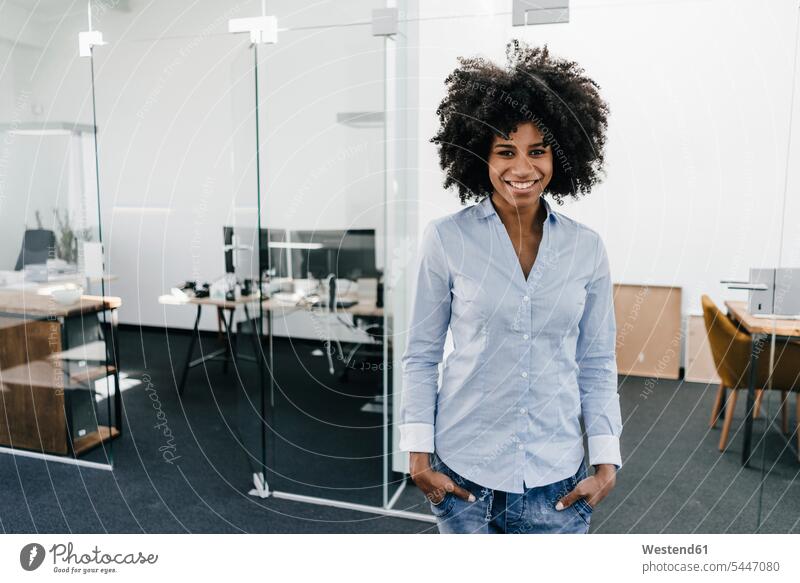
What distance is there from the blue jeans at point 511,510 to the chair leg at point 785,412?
0.98 m

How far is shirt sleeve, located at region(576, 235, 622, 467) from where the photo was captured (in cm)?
103

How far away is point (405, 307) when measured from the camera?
2.03 metres

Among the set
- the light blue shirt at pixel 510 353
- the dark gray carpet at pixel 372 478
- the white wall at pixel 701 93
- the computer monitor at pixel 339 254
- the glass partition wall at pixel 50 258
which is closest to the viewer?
the light blue shirt at pixel 510 353

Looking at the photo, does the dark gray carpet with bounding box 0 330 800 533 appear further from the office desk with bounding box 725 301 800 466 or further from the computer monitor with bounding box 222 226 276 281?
the computer monitor with bounding box 222 226 276 281

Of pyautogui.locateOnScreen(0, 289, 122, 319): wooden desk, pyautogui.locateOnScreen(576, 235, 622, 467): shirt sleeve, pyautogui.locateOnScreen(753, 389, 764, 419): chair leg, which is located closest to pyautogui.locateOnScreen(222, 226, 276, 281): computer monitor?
pyautogui.locateOnScreen(0, 289, 122, 319): wooden desk

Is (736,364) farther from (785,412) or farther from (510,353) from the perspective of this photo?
(510,353)

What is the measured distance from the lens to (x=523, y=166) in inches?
40.1

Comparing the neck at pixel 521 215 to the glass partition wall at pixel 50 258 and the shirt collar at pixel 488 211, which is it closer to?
the shirt collar at pixel 488 211
